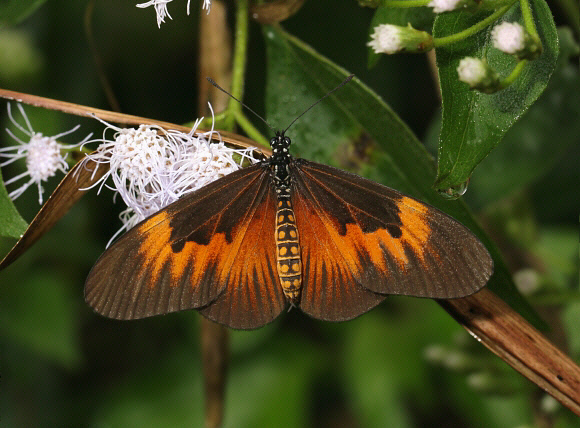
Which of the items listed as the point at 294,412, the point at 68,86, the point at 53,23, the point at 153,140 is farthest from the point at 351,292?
the point at 53,23

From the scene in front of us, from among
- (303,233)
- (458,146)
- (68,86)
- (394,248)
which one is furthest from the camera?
(68,86)

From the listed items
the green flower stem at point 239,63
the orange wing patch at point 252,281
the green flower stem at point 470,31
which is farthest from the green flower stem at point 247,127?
the green flower stem at point 470,31

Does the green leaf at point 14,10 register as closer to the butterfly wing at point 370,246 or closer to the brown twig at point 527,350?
the butterfly wing at point 370,246

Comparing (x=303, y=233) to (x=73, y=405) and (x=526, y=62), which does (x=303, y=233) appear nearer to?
(x=526, y=62)

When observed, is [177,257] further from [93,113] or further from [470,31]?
[470,31]

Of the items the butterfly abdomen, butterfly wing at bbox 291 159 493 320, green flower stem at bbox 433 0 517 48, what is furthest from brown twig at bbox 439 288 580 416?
green flower stem at bbox 433 0 517 48

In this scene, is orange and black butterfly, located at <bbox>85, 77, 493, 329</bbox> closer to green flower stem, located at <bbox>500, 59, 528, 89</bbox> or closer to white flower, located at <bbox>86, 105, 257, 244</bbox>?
white flower, located at <bbox>86, 105, 257, 244</bbox>

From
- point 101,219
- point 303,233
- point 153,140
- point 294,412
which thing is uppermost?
point 153,140
